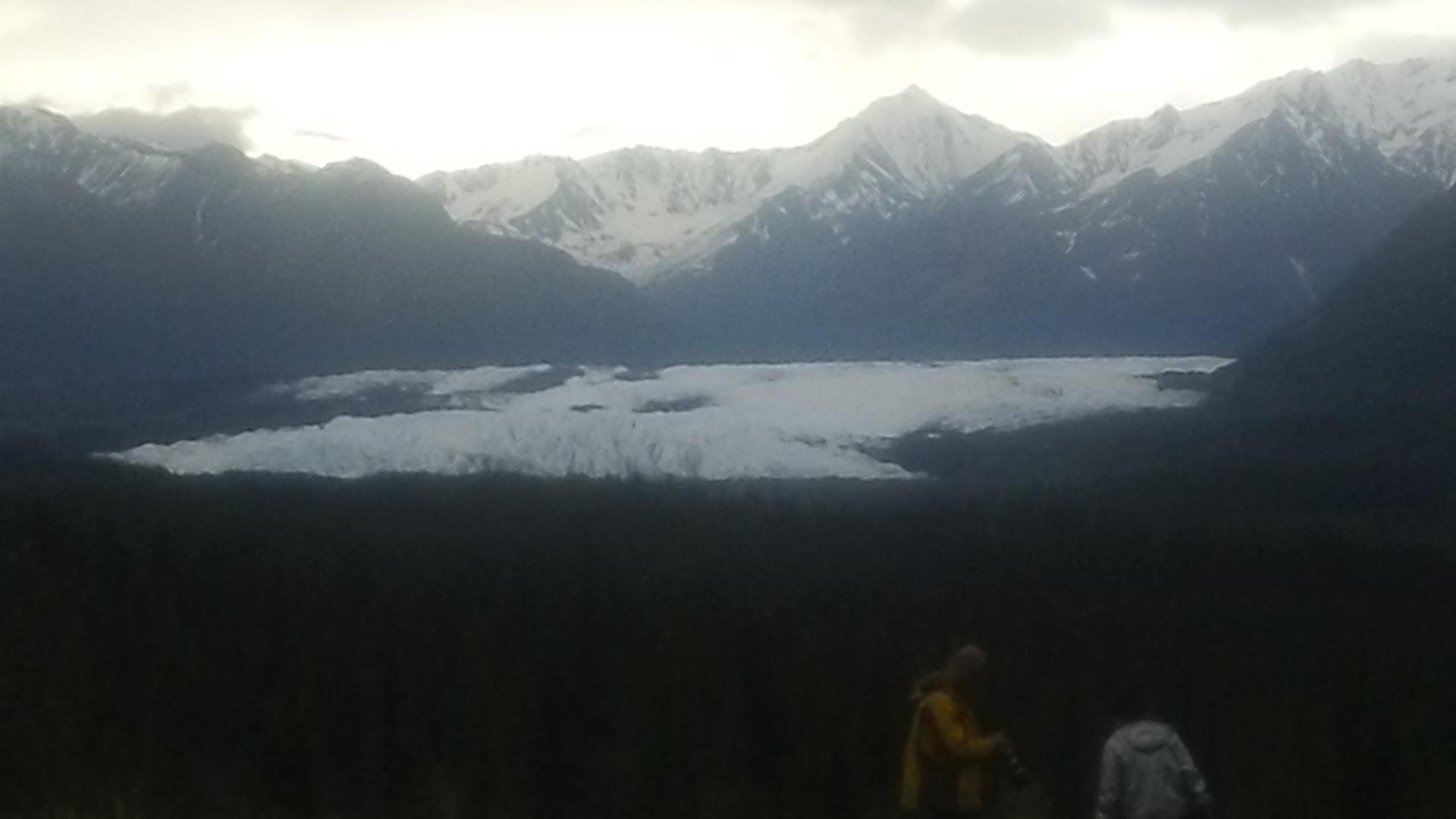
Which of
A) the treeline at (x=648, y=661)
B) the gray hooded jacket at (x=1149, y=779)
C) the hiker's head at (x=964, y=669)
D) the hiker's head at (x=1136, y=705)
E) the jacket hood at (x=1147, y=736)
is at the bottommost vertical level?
the treeline at (x=648, y=661)

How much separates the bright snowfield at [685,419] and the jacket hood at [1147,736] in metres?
107

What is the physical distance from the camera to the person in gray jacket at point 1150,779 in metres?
14.7

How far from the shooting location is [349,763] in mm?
41969

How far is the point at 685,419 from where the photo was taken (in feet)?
481

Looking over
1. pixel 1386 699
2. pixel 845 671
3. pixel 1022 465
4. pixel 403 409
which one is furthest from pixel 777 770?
pixel 403 409

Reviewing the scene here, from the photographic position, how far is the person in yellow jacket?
1492 cm

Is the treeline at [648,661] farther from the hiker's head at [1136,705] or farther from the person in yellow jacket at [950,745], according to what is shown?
the person in yellow jacket at [950,745]

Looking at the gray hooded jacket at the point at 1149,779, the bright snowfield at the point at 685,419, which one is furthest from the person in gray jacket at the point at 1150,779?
the bright snowfield at the point at 685,419

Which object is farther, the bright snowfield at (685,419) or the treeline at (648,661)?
the bright snowfield at (685,419)

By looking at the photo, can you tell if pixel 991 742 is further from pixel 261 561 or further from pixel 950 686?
pixel 261 561

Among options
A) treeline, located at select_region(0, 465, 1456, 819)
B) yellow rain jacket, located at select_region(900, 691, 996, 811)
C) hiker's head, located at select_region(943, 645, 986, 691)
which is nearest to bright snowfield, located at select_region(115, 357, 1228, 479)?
treeline, located at select_region(0, 465, 1456, 819)

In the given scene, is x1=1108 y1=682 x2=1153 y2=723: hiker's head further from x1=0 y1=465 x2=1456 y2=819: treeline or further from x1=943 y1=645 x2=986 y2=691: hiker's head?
x1=0 y1=465 x2=1456 y2=819: treeline

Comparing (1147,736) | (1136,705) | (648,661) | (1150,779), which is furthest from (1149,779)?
(648,661)

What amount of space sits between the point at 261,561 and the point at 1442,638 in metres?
38.7
